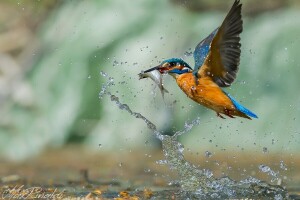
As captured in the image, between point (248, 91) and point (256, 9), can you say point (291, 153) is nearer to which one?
point (248, 91)

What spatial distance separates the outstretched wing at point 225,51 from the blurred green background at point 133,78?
3.16m

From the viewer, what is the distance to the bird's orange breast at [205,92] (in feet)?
18.9

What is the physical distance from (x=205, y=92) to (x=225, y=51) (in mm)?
248

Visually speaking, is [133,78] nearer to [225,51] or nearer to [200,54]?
[200,54]

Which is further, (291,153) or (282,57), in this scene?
(282,57)

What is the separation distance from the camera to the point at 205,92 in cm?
579

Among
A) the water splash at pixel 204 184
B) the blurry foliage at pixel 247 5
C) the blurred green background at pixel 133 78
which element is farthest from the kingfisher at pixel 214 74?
the blurry foliage at pixel 247 5

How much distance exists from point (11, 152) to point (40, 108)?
1.65 ft

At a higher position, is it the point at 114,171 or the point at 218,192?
the point at 114,171

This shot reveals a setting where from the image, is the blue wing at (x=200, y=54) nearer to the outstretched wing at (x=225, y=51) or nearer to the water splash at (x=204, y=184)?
the outstretched wing at (x=225, y=51)

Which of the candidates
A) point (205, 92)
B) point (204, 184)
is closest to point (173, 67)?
point (205, 92)

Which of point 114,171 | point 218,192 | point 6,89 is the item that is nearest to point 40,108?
point 6,89

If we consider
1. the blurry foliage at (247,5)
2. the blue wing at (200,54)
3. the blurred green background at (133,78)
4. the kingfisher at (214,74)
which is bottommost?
the kingfisher at (214,74)

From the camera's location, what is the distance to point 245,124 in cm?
929
